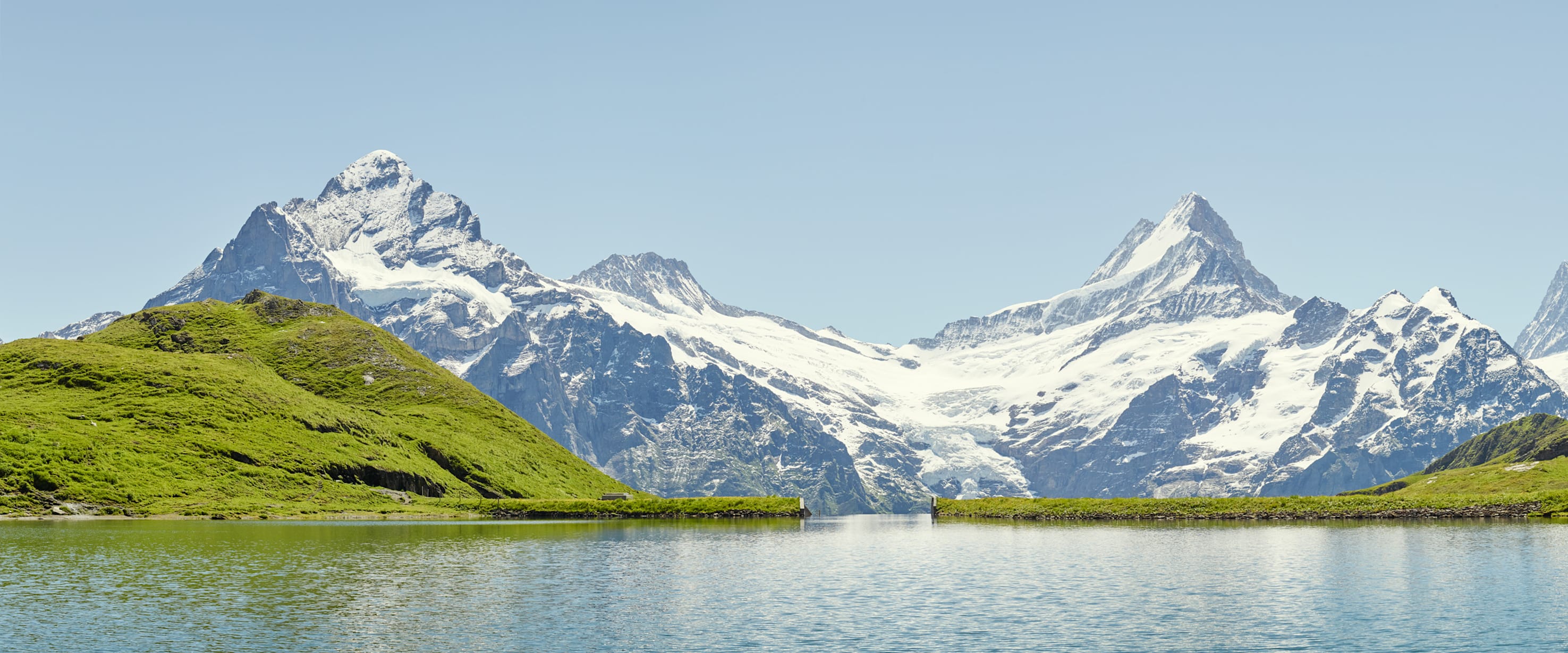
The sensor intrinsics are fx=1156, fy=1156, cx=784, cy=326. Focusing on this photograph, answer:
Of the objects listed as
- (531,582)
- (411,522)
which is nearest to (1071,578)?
(531,582)

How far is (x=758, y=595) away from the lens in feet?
261

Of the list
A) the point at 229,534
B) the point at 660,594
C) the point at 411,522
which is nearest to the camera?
the point at 660,594

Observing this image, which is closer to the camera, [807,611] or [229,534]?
[807,611]

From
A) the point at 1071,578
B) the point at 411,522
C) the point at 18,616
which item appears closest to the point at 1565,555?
the point at 1071,578

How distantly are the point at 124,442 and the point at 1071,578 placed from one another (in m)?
158

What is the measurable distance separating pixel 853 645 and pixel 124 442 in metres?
166

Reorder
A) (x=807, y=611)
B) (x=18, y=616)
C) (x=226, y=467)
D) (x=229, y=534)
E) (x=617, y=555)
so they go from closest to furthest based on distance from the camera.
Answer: (x=18, y=616), (x=807, y=611), (x=617, y=555), (x=229, y=534), (x=226, y=467)

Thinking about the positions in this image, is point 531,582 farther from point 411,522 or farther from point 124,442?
point 124,442

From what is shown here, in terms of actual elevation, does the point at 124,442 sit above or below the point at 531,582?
above

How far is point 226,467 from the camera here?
7436 inches

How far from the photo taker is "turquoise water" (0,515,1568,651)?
59469 millimetres

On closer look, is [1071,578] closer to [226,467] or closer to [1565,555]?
[1565,555]

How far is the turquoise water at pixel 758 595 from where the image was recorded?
2341 inches

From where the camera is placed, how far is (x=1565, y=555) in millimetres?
100875
